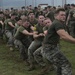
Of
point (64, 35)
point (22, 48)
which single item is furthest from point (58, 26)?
point (22, 48)

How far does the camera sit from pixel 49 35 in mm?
6656

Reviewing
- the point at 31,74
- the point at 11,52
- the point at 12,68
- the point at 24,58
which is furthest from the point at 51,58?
the point at 11,52

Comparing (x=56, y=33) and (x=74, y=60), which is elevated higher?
(x=56, y=33)

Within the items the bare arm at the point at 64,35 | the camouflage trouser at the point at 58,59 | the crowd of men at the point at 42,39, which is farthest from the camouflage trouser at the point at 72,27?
the bare arm at the point at 64,35

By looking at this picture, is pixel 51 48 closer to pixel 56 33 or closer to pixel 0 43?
pixel 56 33

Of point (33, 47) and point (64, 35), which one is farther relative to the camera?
point (33, 47)

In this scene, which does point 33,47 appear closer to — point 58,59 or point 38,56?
point 38,56

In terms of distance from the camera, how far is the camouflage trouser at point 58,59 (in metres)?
6.59

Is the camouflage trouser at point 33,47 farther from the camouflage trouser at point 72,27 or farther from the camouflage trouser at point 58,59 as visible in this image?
the camouflage trouser at point 72,27

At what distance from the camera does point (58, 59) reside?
668 cm

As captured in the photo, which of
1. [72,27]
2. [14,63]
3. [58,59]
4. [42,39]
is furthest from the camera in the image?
[72,27]

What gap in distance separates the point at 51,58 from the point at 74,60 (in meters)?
3.63

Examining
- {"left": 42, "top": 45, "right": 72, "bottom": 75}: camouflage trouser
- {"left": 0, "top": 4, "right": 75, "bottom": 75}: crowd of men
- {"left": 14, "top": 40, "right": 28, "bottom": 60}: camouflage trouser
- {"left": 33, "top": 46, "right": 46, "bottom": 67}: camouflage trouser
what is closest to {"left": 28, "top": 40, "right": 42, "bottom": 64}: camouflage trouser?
{"left": 0, "top": 4, "right": 75, "bottom": 75}: crowd of men

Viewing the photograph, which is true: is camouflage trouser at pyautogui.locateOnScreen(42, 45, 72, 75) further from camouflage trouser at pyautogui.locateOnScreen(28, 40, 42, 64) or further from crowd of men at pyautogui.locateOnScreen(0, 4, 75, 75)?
camouflage trouser at pyautogui.locateOnScreen(28, 40, 42, 64)
